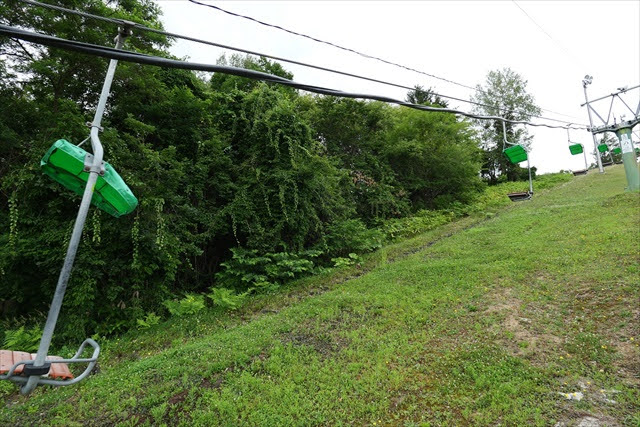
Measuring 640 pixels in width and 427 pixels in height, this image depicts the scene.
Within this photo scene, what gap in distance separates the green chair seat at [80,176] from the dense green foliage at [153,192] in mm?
2345

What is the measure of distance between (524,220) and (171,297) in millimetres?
10311

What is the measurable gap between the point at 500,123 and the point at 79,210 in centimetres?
2657

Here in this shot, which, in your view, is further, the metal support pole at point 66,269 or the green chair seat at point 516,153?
the green chair seat at point 516,153

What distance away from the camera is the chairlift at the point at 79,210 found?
2111mm

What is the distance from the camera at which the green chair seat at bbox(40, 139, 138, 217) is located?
7.97ft

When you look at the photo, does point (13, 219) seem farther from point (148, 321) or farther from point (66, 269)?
point (66, 269)

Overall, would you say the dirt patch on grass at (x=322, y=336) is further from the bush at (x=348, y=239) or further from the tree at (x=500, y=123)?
the tree at (x=500, y=123)

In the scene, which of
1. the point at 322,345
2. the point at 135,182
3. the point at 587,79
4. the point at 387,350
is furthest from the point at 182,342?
the point at 587,79

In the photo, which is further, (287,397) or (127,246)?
(127,246)

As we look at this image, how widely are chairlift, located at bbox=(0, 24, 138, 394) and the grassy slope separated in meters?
1.02

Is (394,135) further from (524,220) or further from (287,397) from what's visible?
(287,397)

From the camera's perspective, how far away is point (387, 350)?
3873 mm

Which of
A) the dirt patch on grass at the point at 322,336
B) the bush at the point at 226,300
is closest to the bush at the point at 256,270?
the bush at the point at 226,300

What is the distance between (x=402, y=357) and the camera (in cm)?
373
